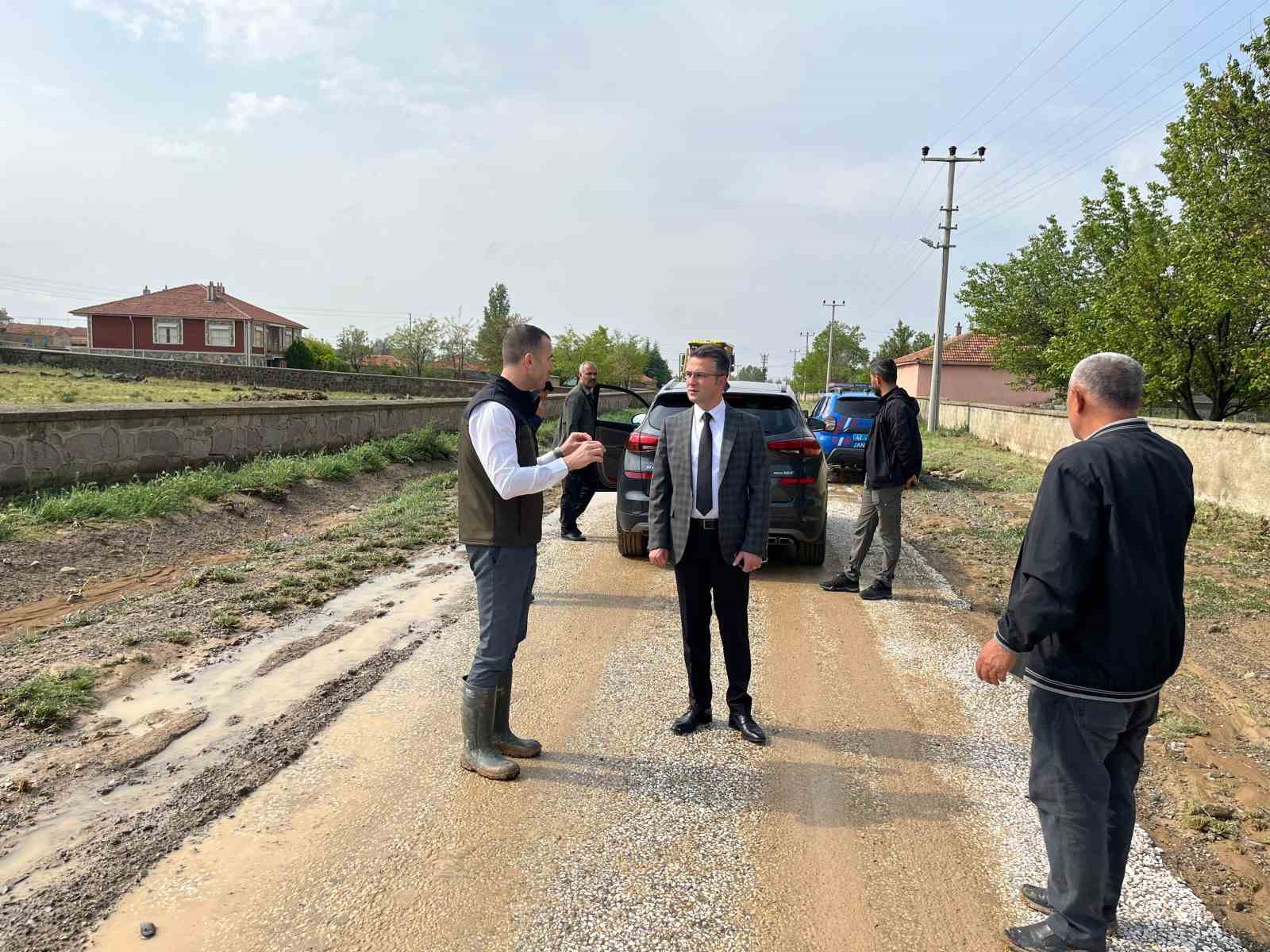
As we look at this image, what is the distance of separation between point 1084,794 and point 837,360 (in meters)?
103

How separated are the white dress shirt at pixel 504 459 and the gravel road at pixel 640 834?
1310 millimetres

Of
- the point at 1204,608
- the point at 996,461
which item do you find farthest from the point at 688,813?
the point at 996,461

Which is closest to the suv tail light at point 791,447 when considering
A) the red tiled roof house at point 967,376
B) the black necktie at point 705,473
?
the black necktie at point 705,473

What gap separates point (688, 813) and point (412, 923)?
1.20 m

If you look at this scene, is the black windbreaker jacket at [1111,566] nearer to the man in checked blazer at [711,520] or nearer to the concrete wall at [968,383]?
the man in checked blazer at [711,520]

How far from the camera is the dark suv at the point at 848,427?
14.8 meters

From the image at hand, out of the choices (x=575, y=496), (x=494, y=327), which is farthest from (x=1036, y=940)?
(x=494, y=327)

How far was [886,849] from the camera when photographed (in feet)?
10.5

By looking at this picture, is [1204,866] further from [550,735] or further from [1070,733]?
[550,735]

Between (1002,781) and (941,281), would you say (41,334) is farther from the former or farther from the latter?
(1002,781)

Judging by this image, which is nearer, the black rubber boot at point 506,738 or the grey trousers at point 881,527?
the black rubber boot at point 506,738

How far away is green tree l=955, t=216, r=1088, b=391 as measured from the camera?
3500 centimetres

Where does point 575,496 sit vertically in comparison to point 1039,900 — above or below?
above

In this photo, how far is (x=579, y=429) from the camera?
26.8 ft
